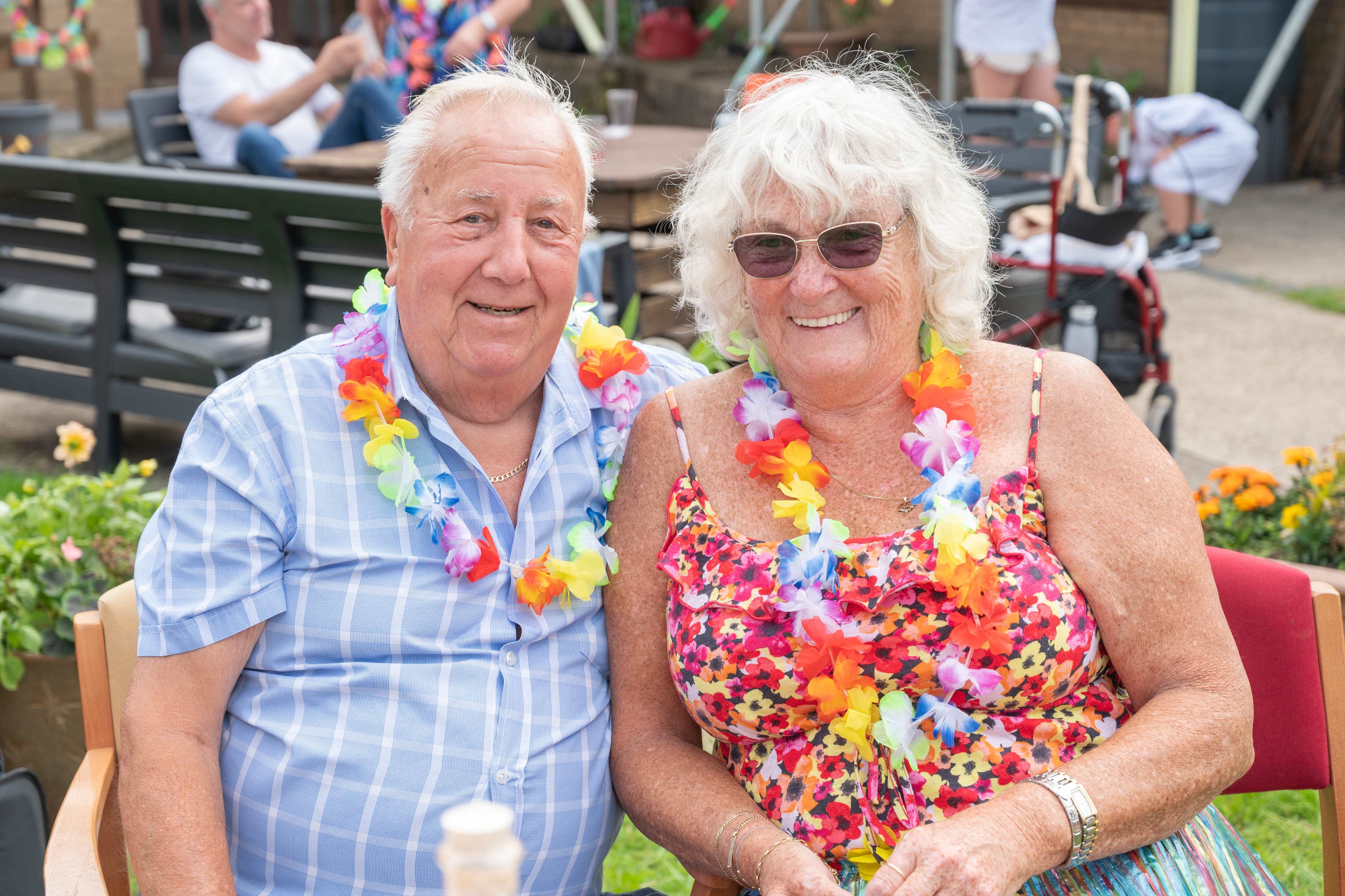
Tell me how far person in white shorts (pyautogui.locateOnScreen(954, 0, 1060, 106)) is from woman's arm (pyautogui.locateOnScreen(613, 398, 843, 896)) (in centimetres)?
480

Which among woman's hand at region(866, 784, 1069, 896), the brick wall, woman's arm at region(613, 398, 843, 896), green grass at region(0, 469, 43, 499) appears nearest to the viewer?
woman's hand at region(866, 784, 1069, 896)

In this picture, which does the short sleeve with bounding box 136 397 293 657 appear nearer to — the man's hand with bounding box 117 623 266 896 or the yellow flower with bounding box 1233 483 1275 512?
the man's hand with bounding box 117 623 266 896

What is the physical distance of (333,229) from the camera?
15.3 ft

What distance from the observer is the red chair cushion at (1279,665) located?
212 cm

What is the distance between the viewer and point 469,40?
5.80 meters

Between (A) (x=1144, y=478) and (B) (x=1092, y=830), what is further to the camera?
(A) (x=1144, y=478)

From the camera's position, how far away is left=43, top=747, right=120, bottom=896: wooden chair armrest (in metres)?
1.88

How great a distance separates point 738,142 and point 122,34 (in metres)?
13.9

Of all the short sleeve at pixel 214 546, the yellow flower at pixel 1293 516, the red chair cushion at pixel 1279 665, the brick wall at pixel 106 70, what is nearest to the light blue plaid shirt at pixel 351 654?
the short sleeve at pixel 214 546

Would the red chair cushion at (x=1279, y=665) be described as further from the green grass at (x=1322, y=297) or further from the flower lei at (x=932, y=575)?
the green grass at (x=1322, y=297)

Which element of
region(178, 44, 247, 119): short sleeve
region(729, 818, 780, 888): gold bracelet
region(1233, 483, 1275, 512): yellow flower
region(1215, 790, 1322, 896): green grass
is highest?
region(178, 44, 247, 119): short sleeve

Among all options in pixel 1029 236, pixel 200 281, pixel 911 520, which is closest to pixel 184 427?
pixel 200 281

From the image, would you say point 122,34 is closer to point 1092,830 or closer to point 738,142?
point 738,142

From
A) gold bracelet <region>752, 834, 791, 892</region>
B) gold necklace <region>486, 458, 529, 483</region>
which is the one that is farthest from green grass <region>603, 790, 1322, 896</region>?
gold necklace <region>486, 458, 529, 483</region>
